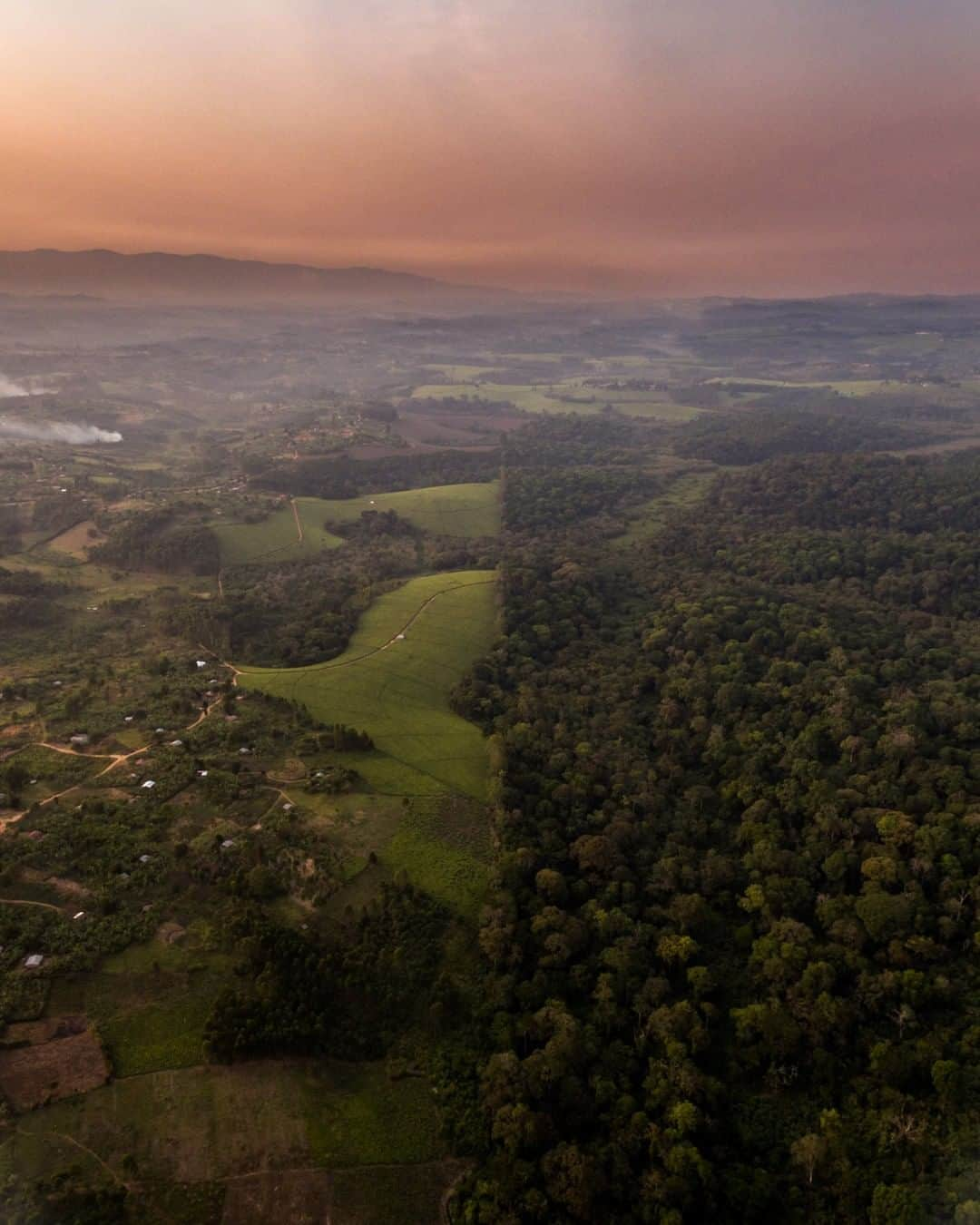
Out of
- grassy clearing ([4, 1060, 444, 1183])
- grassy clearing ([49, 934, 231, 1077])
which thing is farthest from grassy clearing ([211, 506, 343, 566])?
grassy clearing ([4, 1060, 444, 1183])

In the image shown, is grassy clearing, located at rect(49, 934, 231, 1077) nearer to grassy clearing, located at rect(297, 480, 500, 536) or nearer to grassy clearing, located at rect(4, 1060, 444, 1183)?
grassy clearing, located at rect(4, 1060, 444, 1183)

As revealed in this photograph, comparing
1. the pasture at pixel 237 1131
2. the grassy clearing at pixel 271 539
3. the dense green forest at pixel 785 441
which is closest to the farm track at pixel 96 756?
the pasture at pixel 237 1131

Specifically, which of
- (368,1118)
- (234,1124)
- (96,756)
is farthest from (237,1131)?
(96,756)

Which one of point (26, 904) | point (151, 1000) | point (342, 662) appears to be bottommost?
point (151, 1000)

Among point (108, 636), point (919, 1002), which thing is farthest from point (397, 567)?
point (919, 1002)

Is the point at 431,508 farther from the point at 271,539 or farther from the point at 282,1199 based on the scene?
the point at 282,1199

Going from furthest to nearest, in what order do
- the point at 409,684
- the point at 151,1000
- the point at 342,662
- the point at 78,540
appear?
the point at 78,540 < the point at 342,662 < the point at 409,684 < the point at 151,1000
